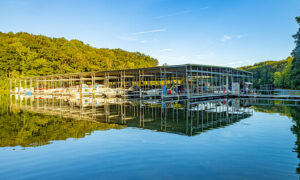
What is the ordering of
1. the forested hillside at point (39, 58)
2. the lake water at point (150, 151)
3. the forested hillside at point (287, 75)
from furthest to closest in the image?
the forested hillside at point (39, 58) < the forested hillside at point (287, 75) < the lake water at point (150, 151)

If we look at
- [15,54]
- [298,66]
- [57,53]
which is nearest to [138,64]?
[57,53]

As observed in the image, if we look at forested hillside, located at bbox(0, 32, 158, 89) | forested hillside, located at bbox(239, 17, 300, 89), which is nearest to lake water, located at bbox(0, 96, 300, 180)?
forested hillside, located at bbox(239, 17, 300, 89)

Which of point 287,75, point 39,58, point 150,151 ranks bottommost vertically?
point 150,151

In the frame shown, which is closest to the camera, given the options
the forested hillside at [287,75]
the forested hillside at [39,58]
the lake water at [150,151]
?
the lake water at [150,151]

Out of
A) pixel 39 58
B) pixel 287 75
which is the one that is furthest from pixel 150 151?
pixel 287 75

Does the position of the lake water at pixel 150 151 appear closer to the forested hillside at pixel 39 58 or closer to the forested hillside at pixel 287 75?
the forested hillside at pixel 287 75

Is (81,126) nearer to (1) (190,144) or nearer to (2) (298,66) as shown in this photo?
(1) (190,144)

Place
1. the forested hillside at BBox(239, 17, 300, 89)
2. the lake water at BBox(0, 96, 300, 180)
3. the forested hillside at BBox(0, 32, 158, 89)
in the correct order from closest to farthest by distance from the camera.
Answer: the lake water at BBox(0, 96, 300, 180) → the forested hillside at BBox(239, 17, 300, 89) → the forested hillside at BBox(0, 32, 158, 89)

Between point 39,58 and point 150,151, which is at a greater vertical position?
point 39,58

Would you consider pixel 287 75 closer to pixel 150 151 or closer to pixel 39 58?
pixel 150 151

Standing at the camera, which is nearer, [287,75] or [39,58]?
[39,58]

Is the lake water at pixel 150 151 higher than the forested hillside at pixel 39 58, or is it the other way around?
the forested hillside at pixel 39 58

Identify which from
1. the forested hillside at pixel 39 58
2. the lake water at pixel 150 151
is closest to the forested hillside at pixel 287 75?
the lake water at pixel 150 151

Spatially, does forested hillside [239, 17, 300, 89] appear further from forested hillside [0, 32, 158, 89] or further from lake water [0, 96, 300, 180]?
forested hillside [0, 32, 158, 89]
